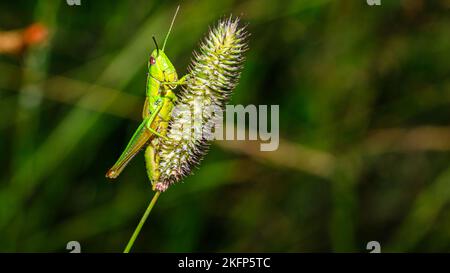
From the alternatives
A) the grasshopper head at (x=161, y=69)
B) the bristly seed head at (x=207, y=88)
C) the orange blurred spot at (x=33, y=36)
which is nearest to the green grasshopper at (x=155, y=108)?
the grasshopper head at (x=161, y=69)

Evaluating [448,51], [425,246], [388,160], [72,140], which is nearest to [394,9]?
[448,51]

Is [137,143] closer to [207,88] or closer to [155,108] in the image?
[155,108]

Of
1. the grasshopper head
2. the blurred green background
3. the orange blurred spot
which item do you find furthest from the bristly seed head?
the blurred green background

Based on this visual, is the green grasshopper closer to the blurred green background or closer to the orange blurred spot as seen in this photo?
the orange blurred spot

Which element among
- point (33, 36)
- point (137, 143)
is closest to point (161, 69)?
point (137, 143)

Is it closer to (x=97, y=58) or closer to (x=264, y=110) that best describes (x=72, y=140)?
(x=97, y=58)

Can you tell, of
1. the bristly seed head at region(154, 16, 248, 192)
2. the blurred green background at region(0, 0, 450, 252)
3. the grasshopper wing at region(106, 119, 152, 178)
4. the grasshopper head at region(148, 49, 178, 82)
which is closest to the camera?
the bristly seed head at region(154, 16, 248, 192)

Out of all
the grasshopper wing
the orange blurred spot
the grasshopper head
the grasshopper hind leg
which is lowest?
the grasshopper hind leg

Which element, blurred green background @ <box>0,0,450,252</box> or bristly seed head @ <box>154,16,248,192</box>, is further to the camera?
blurred green background @ <box>0,0,450,252</box>
